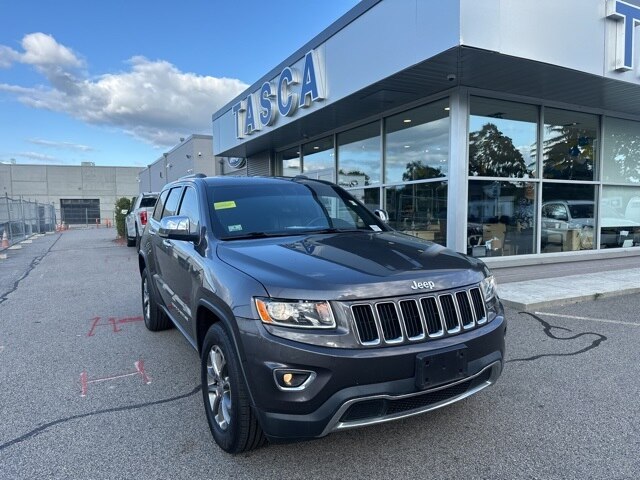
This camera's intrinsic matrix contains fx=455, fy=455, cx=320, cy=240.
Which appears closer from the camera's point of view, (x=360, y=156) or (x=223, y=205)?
(x=223, y=205)

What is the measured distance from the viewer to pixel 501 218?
9.31m

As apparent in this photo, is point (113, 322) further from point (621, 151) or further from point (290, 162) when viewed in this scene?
point (621, 151)

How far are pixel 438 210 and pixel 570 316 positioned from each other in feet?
11.2

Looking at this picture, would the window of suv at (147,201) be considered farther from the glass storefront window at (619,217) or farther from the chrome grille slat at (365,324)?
the chrome grille slat at (365,324)

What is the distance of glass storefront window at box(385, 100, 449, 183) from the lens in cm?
909

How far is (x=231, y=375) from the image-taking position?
9.02ft

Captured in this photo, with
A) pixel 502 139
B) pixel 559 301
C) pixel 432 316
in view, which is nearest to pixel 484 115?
pixel 502 139

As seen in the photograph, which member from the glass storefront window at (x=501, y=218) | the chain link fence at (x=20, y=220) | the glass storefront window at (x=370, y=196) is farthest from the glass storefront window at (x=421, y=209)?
the chain link fence at (x=20, y=220)

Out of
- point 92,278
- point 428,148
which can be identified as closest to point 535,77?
point 428,148

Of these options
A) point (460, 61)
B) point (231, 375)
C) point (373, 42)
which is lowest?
point (231, 375)

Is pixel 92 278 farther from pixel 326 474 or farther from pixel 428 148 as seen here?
pixel 326 474

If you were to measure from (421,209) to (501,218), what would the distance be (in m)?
1.61

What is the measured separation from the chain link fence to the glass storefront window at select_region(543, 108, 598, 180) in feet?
62.6

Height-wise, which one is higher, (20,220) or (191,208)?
(191,208)
